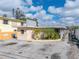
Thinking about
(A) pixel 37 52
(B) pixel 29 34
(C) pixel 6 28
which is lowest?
(A) pixel 37 52

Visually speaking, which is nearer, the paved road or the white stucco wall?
the paved road

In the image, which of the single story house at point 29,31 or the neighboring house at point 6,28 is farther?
the single story house at point 29,31

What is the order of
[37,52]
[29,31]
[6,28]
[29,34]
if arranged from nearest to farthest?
[37,52] < [6,28] < [29,34] < [29,31]

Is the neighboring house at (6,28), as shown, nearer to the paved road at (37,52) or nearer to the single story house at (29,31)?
the single story house at (29,31)

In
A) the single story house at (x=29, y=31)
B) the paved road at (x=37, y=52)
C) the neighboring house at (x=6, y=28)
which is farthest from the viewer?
the single story house at (x=29, y=31)

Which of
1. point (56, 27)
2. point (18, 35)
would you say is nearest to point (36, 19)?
point (56, 27)

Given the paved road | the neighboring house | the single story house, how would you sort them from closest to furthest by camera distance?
1. the paved road
2. the neighboring house
3. the single story house

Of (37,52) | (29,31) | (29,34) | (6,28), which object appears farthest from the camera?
(29,31)

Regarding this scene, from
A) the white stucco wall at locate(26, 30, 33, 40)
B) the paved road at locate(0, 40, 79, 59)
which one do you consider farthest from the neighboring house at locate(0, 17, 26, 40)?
the paved road at locate(0, 40, 79, 59)

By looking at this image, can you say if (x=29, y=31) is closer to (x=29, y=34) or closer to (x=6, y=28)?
(x=29, y=34)

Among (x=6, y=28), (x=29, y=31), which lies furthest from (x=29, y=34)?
(x=6, y=28)

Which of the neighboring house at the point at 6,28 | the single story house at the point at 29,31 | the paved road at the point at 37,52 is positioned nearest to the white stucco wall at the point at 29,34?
the single story house at the point at 29,31

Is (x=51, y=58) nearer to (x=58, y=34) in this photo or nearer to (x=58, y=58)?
(x=58, y=58)

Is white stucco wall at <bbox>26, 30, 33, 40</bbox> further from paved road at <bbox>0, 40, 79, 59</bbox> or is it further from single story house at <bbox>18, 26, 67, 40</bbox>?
paved road at <bbox>0, 40, 79, 59</bbox>
